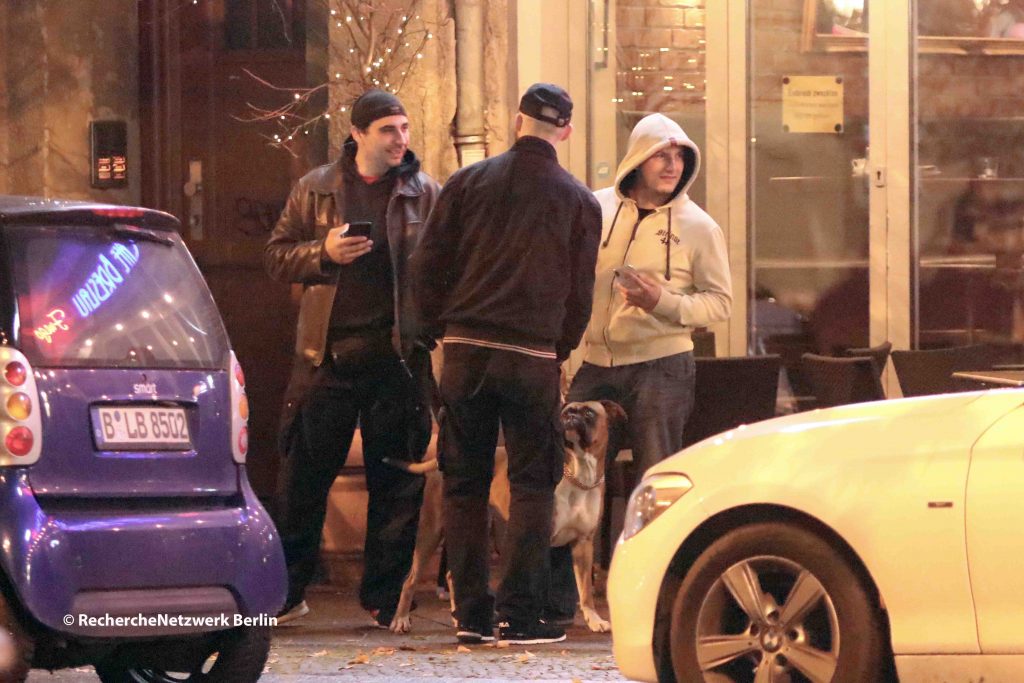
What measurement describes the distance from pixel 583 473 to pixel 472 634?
3.02 feet

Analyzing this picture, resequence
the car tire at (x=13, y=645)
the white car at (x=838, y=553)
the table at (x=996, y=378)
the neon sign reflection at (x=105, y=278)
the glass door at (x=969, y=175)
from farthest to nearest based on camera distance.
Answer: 1. the glass door at (x=969, y=175)
2. the table at (x=996, y=378)
3. the neon sign reflection at (x=105, y=278)
4. the white car at (x=838, y=553)
5. the car tire at (x=13, y=645)

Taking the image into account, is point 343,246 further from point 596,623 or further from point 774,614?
point 774,614

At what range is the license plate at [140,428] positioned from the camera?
5.89 metres

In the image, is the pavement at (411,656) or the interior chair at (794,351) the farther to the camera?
the interior chair at (794,351)

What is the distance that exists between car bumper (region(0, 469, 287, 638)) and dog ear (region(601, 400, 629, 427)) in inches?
87.1

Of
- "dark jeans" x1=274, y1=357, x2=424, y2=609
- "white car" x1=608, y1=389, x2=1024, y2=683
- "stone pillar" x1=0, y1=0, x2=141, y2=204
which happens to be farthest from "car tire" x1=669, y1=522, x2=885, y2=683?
"stone pillar" x1=0, y1=0, x2=141, y2=204

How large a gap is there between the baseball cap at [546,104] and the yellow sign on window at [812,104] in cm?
314

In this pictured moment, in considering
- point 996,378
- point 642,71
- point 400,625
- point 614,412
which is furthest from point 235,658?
point 642,71

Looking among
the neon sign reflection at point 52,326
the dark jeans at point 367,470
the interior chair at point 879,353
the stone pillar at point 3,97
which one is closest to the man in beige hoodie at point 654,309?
the dark jeans at point 367,470

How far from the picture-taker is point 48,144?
34.6ft

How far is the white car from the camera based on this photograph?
18.1 ft

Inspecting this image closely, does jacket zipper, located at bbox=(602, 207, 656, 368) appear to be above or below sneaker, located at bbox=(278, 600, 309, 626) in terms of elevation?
above

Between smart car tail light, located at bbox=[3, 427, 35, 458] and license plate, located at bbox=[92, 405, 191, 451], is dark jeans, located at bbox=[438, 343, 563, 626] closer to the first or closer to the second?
license plate, located at bbox=[92, 405, 191, 451]

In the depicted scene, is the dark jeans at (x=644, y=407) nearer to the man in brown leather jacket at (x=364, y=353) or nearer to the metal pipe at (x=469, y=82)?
the man in brown leather jacket at (x=364, y=353)
